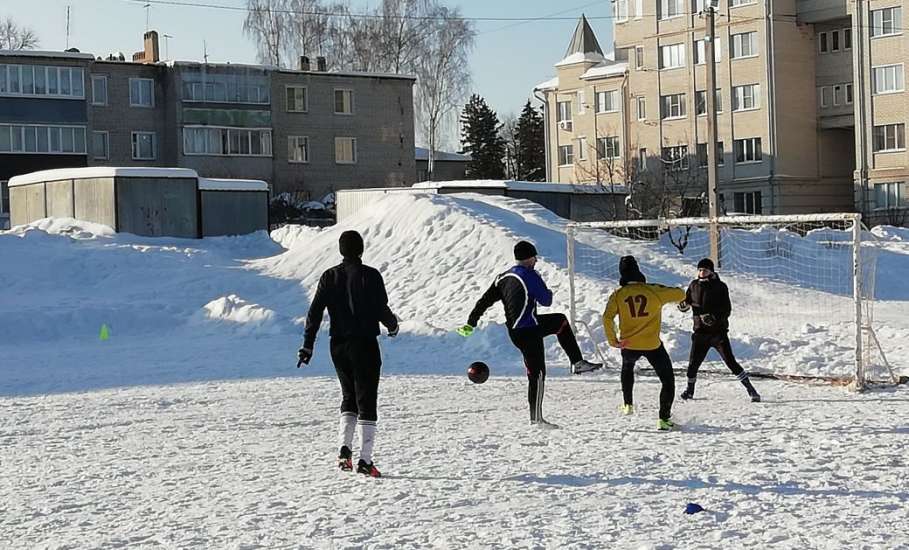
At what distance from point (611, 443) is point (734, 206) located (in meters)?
49.1

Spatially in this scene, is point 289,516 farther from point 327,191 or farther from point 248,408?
point 327,191

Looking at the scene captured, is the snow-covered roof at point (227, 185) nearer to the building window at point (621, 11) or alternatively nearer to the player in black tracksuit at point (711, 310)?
the player in black tracksuit at point (711, 310)

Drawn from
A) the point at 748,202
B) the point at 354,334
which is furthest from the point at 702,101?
the point at 354,334

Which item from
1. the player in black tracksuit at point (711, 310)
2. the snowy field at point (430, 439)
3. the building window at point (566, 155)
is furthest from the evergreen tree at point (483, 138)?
the player in black tracksuit at point (711, 310)

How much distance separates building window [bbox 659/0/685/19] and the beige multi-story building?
53mm

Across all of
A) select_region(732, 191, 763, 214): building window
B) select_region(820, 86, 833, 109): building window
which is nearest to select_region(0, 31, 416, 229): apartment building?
select_region(732, 191, 763, 214): building window

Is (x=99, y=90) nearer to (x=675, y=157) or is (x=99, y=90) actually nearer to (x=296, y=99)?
(x=296, y=99)

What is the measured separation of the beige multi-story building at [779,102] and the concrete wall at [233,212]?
62.7 feet

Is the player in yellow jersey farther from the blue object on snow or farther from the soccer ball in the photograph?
the blue object on snow

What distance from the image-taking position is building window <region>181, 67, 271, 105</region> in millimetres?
56000

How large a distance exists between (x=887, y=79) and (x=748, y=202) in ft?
27.1

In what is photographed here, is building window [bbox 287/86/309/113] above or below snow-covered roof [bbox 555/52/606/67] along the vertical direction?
below

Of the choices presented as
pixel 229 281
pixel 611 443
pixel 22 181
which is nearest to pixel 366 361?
pixel 611 443

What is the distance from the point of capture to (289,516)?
7.30m
